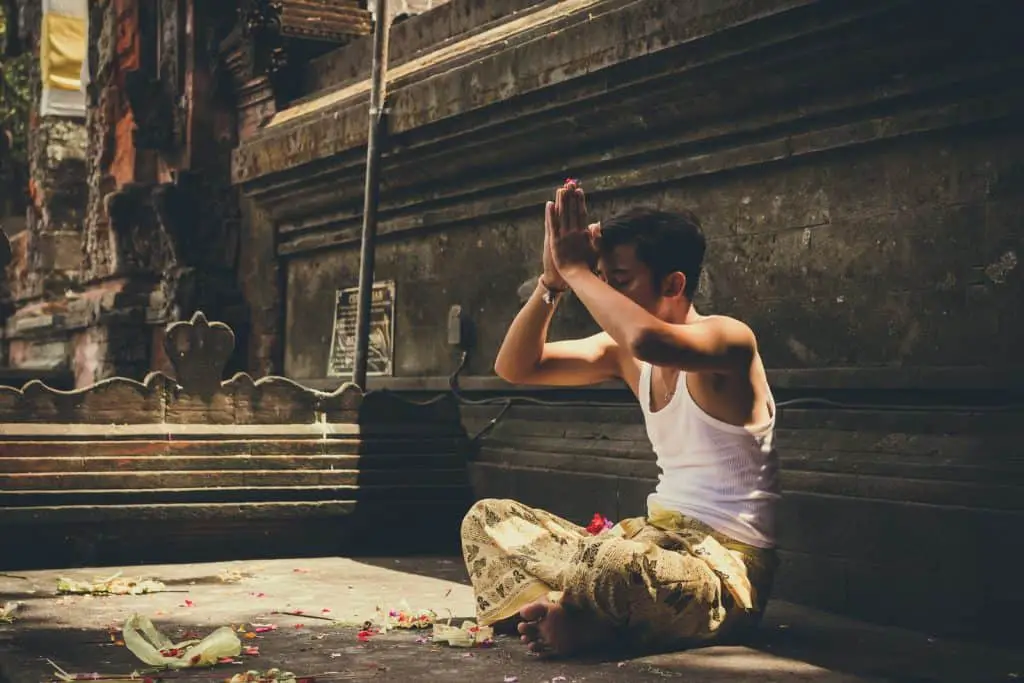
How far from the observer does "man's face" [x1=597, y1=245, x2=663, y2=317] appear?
4.35 m

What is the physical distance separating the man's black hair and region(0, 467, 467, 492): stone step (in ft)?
11.6

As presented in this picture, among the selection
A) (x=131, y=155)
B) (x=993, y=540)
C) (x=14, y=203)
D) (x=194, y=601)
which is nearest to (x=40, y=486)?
(x=194, y=601)

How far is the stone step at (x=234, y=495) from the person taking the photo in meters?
6.95

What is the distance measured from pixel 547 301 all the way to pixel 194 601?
85.8 inches

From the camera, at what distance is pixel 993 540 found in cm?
498

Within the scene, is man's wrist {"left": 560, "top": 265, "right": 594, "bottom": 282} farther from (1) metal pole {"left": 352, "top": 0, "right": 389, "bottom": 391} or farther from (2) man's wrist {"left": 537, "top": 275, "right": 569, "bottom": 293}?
(1) metal pole {"left": 352, "top": 0, "right": 389, "bottom": 391}

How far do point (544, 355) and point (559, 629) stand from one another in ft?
3.14

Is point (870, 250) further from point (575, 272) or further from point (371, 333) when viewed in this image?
point (371, 333)

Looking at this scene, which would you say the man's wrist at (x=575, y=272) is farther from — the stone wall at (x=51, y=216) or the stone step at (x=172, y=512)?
the stone wall at (x=51, y=216)

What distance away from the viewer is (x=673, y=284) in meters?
4.38

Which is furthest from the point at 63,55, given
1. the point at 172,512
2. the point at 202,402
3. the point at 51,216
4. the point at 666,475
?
the point at 666,475

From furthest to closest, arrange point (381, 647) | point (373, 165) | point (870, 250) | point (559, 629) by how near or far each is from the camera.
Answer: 1. point (373, 165)
2. point (870, 250)
3. point (381, 647)
4. point (559, 629)

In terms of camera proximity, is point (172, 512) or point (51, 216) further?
point (51, 216)

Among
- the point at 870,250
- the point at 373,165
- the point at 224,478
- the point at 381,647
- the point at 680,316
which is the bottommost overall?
the point at 381,647
